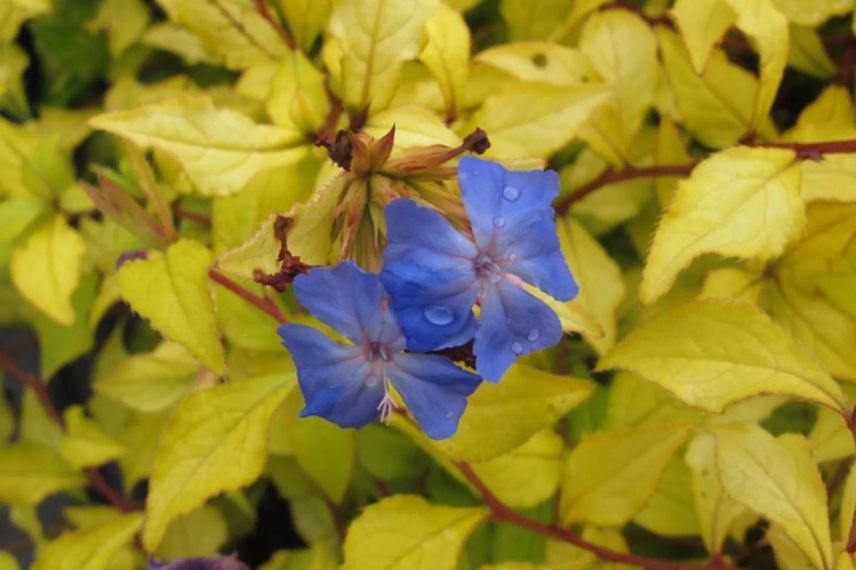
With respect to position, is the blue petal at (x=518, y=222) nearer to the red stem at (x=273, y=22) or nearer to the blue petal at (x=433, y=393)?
the blue petal at (x=433, y=393)

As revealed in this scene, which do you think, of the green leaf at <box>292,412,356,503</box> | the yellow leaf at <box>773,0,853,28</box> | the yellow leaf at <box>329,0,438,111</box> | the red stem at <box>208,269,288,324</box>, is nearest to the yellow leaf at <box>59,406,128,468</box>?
the green leaf at <box>292,412,356,503</box>

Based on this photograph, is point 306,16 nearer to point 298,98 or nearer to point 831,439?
point 298,98

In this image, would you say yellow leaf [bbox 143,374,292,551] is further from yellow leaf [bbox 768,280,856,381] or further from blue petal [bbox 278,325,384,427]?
yellow leaf [bbox 768,280,856,381]

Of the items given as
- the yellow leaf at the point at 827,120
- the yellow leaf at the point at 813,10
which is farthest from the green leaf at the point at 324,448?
the yellow leaf at the point at 813,10

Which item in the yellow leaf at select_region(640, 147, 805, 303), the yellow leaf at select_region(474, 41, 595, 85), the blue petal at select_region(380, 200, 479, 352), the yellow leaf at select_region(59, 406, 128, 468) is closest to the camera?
the blue petal at select_region(380, 200, 479, 352)

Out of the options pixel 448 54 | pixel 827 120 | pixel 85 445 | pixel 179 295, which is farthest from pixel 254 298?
pixel 827 120

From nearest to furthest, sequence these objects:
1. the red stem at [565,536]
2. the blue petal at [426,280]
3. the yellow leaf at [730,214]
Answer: the blue petal at [426,280], the yellow leaf at [730,214], the red stem at [565,536]
